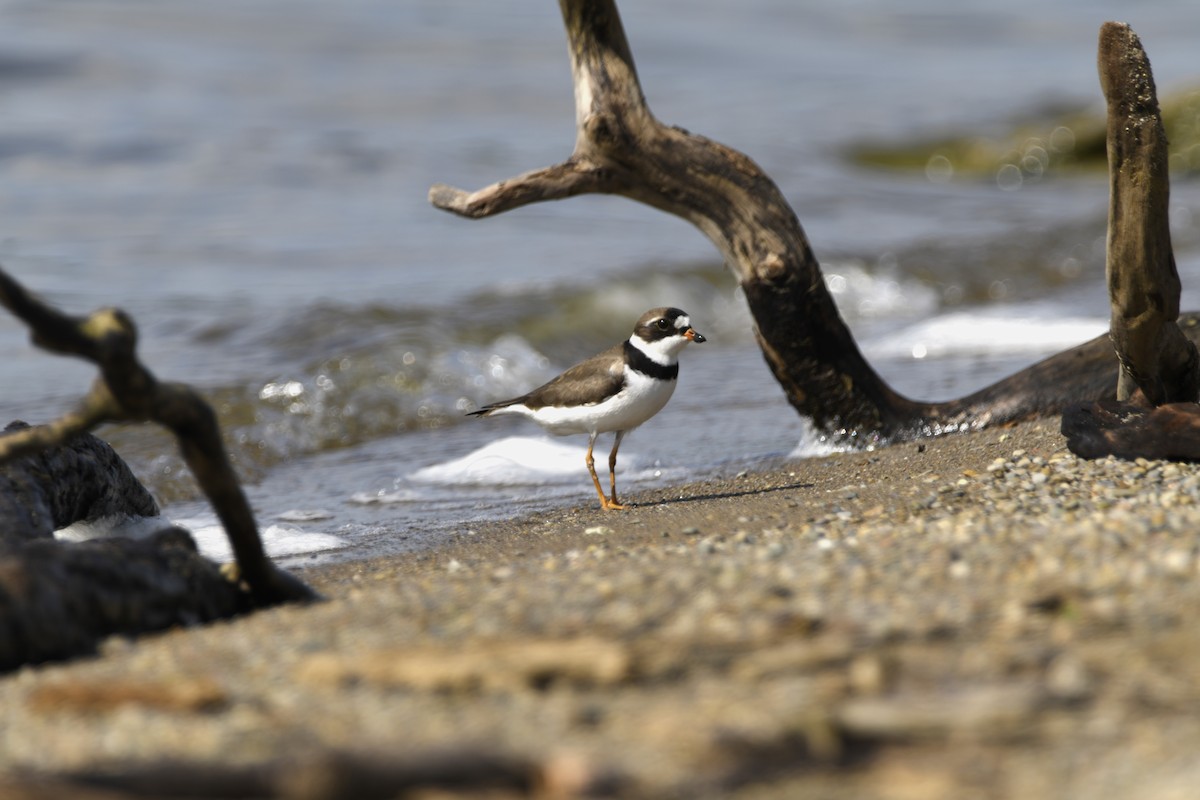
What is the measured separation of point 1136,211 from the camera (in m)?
5.12

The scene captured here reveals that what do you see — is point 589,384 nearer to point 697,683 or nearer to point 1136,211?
point 1136,211

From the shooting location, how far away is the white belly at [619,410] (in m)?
6.62

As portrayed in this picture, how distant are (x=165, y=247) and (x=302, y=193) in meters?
2.73

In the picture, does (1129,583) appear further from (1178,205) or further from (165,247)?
(1178,205)

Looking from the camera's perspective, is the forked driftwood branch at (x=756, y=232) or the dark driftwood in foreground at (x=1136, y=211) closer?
the dark driftwood in foreground at (x=1136, y=211)

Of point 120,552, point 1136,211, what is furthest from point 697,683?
point 1136,211

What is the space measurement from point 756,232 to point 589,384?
3.39 feet

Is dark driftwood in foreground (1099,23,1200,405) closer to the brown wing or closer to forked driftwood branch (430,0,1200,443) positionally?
forked driftwood branch (430,0,1200,443)

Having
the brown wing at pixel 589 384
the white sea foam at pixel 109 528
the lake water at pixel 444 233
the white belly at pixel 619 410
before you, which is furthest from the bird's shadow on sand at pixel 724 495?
the white sea foam at pixel 109 528

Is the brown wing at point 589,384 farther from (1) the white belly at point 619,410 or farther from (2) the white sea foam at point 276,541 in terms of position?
(2) the white sea foam at point 276,541

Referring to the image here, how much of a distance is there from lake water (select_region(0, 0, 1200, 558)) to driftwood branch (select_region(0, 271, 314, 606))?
6.63ft

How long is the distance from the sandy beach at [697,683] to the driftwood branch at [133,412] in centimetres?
23

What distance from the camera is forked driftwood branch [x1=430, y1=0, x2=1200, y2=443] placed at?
6422 millimetres

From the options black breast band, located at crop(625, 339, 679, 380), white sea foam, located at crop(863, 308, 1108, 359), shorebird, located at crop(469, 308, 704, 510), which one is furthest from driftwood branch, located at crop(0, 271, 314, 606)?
white sea foam, located at crop(863, 308, 1108, 359)
